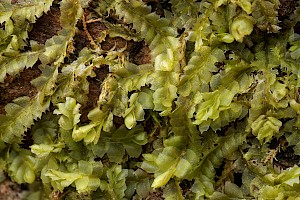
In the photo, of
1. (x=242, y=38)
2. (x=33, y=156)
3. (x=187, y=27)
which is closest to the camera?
(x=242, y=38)

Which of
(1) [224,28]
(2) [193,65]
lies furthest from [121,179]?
(1) [224,28]

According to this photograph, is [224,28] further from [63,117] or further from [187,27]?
[63,117]

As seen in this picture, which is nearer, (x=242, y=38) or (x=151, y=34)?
(x=242, y=38)

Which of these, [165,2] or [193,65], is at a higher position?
[165,2]

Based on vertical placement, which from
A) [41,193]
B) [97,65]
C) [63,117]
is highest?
[97,65]

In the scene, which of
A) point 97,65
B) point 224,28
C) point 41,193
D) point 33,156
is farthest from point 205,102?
point 41,193

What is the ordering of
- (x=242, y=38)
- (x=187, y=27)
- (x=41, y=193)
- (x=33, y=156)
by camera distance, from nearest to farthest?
(x=242, y=38) → (x=187, y=27) → (x=33, y=156) → (x=41, y=193)

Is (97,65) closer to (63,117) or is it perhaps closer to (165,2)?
(63,117)
